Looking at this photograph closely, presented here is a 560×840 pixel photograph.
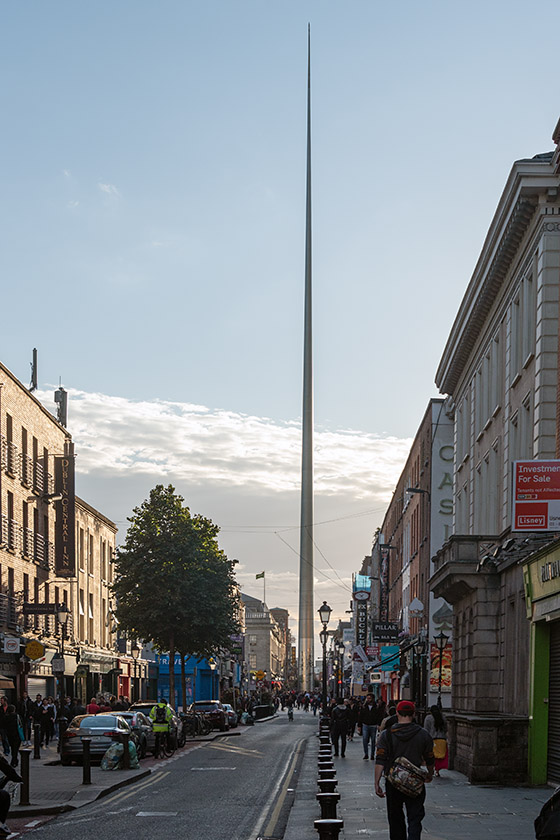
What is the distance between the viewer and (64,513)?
55969 mm

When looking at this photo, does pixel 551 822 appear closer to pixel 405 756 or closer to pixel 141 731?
pixel 405 756

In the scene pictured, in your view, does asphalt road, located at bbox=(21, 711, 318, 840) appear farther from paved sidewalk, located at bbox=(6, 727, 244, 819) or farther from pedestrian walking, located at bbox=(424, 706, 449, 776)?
pedestrian walking, located at bbox=(424, 706, 449, 776)

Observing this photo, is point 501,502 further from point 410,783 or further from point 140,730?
point 410,783

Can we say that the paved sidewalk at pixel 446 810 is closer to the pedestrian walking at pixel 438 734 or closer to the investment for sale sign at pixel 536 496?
the pedestrian walking at pixel 438 734

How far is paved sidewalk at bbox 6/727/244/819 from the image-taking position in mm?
20078

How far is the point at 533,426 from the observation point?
27.8 m

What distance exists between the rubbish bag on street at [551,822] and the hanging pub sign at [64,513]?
47818 millimetres

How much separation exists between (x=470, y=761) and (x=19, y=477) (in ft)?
91.4

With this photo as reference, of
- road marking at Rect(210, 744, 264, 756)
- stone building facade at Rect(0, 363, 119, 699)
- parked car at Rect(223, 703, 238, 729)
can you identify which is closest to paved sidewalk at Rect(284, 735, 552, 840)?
road marking at Rect(210, 744, 264, 756)

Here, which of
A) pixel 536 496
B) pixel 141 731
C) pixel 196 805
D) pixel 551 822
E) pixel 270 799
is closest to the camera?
pixel 551 822

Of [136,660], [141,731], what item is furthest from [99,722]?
[136,660]

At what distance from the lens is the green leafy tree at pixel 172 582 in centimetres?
5859

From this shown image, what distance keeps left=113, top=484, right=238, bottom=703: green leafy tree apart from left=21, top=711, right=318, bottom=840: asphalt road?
75.3 feet

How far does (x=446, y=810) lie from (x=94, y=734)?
45.1 ft
